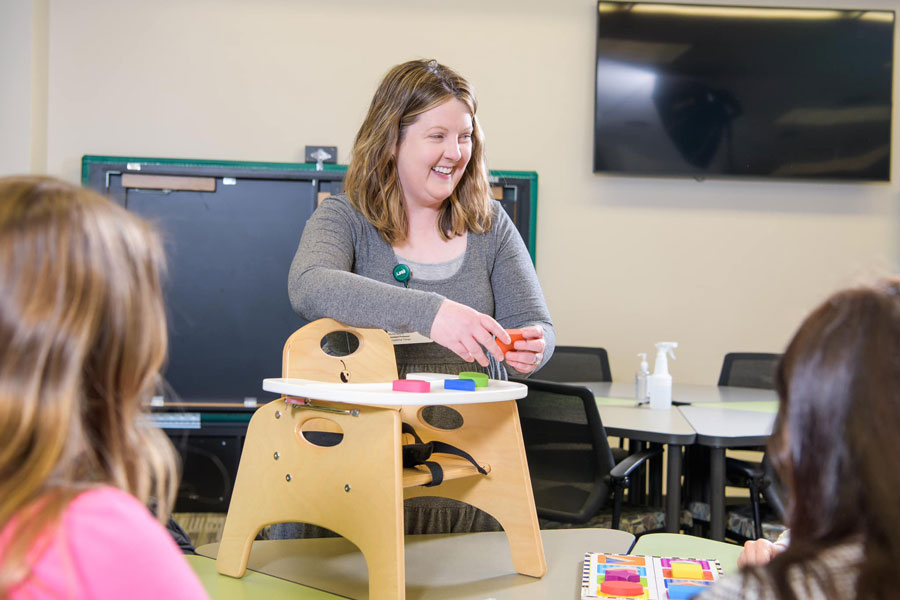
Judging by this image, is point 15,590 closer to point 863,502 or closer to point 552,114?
point 863,502

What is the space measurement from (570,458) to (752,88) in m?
2.70

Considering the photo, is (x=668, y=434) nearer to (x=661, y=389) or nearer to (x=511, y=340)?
(x=661, y=389)

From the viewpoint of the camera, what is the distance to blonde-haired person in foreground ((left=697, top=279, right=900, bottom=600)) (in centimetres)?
59

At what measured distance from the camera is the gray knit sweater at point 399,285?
4.21 feet

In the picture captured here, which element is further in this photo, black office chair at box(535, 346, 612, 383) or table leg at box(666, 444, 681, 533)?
black office chair at box(535, 346, 612, 383)

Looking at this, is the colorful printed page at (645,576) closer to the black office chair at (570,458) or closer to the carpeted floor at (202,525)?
the black office chair at (570,458)

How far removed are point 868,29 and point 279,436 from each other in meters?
4.28

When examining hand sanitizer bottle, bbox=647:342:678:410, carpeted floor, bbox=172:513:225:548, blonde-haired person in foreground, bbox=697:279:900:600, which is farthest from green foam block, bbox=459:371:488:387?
carpeted floor, bbox=172:513:225:548

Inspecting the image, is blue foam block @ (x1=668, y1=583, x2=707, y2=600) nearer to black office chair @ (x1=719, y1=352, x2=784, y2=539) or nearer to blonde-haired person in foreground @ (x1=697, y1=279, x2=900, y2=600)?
blonde-haired person in foreground @ (x1=697, y1=279, x2=900, y2=600)

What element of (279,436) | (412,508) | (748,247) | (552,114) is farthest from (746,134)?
(279,436)

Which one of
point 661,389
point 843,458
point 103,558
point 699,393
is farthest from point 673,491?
point 103,558

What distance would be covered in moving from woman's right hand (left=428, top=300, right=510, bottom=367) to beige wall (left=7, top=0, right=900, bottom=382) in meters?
3.18

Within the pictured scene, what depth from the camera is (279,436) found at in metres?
1.19

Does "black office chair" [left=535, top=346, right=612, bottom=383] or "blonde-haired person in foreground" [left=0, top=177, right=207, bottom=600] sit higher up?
"blonde-haired person in foreground" [left=0, top=177, right=207, bottom=600]
